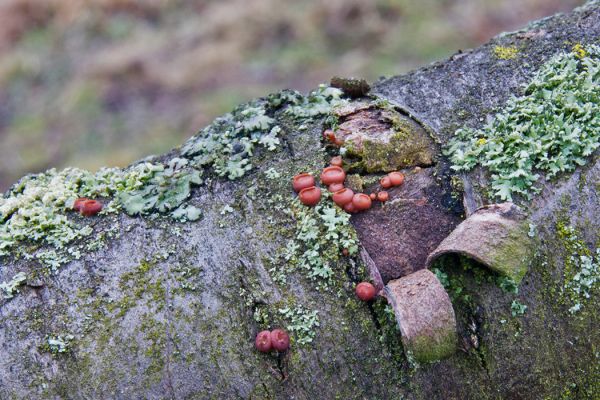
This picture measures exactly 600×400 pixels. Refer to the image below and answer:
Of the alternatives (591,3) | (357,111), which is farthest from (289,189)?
(591,3)

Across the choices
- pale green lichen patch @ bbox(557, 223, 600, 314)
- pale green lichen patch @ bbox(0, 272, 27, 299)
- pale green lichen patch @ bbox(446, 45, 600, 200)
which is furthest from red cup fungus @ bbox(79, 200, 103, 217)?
pale green lichen patch @ bbox(557, 223, 600, 314)

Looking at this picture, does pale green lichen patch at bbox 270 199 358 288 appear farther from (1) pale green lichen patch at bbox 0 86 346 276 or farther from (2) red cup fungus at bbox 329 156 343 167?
(1) pale green lichen patch at bbox 0 86 346 276

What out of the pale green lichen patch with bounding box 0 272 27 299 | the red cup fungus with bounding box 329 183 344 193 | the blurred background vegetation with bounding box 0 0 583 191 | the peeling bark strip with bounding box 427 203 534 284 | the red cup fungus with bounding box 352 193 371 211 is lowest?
the blurred background vegetation with bounding box 0 0 583 191

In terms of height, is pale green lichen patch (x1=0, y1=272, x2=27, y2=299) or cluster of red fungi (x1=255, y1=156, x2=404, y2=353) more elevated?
pale green lichen patch (x1=0, y1=272, x2=27, y2=299)

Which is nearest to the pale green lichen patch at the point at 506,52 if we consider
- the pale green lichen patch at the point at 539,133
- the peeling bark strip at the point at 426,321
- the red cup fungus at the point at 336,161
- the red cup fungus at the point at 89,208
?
the pale green lichen patch at the point at 539,133

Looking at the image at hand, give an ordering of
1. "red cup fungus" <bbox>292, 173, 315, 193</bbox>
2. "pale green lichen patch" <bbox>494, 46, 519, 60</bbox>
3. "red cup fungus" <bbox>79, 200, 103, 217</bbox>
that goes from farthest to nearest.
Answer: "pale green lichen patch" <bbox>494, 46, 519, 60</bbox> < "red cup fungus" <bbox>79, 200, 103, 217</bbox> < "red cup fungus" <bbox>292, 173, 315, 193</bbox>

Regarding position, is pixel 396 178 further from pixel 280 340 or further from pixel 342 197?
pixel 280 340
